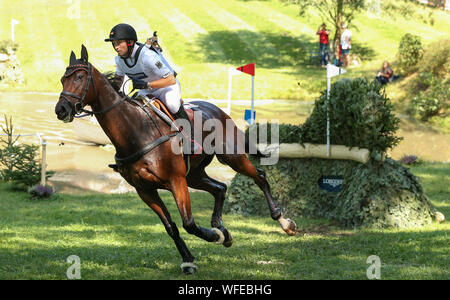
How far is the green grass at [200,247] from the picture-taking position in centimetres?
780

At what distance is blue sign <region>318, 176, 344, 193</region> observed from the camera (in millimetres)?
11774

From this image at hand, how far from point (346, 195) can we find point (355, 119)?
4.67ft

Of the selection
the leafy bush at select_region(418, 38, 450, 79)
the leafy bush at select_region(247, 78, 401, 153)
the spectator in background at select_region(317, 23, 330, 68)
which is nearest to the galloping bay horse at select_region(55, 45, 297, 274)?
the leafy bush at select_region(247, 78, 401, 153)

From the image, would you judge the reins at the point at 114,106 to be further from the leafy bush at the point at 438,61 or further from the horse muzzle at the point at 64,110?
the leafy bush at the point at 438,61

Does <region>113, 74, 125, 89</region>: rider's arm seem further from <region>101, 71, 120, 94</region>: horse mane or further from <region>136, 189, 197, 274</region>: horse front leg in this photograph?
<region>136, 189, 197, 274</region>: horse front leg

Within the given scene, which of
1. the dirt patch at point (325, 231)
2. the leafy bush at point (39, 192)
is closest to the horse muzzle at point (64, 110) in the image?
the dirt patch at point (325, 231)

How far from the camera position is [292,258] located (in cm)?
872

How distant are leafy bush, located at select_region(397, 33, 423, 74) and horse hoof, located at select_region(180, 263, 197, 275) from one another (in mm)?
20722

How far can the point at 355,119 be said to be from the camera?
1119cm

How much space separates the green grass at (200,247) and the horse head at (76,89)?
2.25 meters
